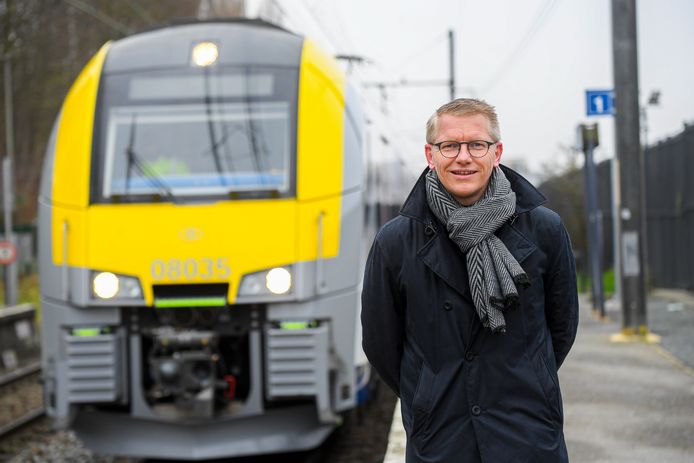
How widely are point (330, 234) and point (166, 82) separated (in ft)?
5.55

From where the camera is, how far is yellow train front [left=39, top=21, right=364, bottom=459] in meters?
6.93

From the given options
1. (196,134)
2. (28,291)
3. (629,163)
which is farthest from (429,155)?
(28,291)

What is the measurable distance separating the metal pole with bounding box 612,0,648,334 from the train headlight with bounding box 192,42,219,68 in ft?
18.0

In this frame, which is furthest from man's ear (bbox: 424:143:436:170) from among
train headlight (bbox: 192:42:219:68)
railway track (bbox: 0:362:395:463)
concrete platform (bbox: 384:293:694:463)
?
railway track (bbox: 0:362:395:463)

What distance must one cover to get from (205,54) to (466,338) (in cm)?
506

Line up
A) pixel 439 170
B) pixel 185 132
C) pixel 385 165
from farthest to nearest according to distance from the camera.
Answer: pixel 385 165
pixel 185 132
pixel 439 170

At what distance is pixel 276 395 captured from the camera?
6.87 metres

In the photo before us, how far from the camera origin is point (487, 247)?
307 centimetres

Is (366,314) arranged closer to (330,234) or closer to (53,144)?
(330,234)

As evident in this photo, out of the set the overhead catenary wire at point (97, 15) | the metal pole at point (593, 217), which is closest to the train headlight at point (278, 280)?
the metal pole at point (593, 217)

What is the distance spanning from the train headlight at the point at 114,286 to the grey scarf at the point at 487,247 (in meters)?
4.15

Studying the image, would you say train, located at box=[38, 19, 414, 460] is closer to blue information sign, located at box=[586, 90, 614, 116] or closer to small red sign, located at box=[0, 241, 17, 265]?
blue information sign, located at box=[586, 90, 614, 116]

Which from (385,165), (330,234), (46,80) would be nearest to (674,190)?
(385,165)

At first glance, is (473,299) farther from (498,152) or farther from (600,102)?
(600,102)
